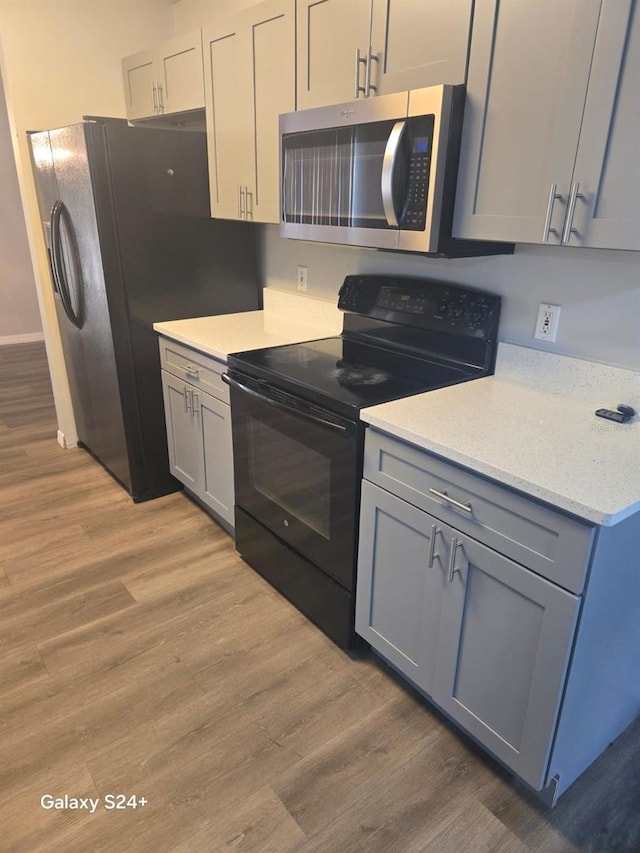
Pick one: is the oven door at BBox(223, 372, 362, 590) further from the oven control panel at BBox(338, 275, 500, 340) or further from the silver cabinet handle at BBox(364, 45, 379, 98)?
the silver cabinet handle at BBox(364, 45, 379, 98)

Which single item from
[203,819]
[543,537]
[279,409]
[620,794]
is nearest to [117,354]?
[279,409]

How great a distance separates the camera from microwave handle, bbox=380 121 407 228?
1.62m

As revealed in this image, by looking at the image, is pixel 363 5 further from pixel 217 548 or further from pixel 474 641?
pixel 217 548

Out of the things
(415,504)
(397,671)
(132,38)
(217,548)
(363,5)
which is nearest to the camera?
(415,504)

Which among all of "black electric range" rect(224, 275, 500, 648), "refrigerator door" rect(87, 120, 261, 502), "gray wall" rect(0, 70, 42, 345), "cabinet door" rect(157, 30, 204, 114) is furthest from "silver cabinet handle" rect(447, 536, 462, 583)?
"gray wall" rect(0, 70, 42, 345)

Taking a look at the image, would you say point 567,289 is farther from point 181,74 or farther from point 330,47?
point 181,74

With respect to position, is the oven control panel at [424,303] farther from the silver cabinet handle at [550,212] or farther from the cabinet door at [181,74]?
the cabinet door at [181,74]

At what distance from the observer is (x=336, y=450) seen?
1794 mm

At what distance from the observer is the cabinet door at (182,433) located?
2.66 metres

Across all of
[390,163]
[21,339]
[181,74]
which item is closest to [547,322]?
[390,163]

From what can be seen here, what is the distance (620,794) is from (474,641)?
601 mm

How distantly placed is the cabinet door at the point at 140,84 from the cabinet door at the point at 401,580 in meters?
2.34

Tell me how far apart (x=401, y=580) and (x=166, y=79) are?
8.28ft

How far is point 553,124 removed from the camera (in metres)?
1.39
